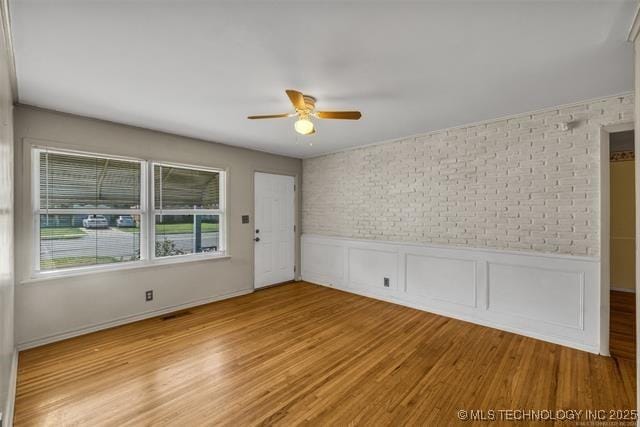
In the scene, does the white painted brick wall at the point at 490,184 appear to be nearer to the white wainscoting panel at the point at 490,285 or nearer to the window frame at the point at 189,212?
the white wainscoting panel at the point at 490,285

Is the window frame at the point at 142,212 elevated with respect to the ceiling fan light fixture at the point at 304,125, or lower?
lower

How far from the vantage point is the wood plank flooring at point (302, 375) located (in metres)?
1.96

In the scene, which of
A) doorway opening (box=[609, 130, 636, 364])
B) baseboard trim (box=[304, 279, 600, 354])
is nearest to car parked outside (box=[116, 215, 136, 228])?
baseboard trim (box=[304, 279, 600, 354])

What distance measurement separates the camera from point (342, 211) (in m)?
5.07

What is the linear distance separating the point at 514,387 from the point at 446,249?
177cm

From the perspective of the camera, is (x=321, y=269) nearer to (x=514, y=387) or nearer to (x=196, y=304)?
Answer: (x=196, y=304)

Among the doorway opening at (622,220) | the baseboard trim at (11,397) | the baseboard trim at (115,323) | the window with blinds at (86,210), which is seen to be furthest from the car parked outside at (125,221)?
the doorway opening at (622,220)

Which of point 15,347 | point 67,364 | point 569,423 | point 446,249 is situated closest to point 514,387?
point 569,423

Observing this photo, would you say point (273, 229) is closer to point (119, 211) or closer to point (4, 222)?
point (119, 211)

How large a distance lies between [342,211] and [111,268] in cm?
345

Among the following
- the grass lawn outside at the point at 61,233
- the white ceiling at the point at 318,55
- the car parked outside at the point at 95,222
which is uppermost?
the white ceiling at the point at 318,55

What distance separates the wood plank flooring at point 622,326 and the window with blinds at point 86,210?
550cm

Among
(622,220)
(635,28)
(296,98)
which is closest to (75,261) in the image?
(296,98)

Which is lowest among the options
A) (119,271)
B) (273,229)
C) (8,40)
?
(119,271)
